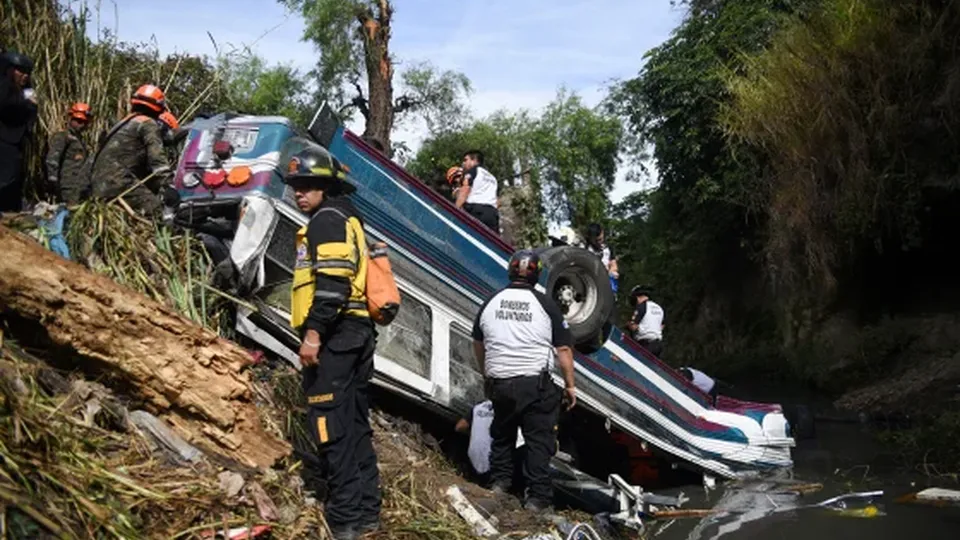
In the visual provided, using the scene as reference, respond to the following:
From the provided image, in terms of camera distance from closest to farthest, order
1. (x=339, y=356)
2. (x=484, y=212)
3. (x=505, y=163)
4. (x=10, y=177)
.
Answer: (x=339, y=356) → (x=10, y=177) → (x=484, y=212) → (x=505, y=163)

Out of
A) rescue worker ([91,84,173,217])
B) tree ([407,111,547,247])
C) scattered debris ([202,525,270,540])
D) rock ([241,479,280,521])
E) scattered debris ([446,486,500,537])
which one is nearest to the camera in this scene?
scattered debris ([202,525,270,540])

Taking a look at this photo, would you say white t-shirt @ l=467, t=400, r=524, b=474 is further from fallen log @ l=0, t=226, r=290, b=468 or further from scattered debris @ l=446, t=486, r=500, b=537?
fallen log @ l=0, t=226, r=290, b=468

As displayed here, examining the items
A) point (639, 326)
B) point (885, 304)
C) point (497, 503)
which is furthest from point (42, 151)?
point (885, 304)

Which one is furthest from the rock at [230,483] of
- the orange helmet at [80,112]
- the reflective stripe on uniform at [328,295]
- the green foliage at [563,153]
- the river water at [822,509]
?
the green foliage at [563,153]

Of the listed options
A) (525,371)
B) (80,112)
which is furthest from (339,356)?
(80,112)

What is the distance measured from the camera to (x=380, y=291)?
4.59 m

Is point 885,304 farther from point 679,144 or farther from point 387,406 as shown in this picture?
point 387,406

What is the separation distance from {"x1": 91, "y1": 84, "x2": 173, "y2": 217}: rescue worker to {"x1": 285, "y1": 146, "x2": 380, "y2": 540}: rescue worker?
66.8 inches

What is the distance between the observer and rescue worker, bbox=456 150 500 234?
8234 millimetres

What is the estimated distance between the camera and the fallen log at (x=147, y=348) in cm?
429

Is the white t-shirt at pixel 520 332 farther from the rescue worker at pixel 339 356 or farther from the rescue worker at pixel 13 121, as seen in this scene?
the rescue worker at pixel 13 121

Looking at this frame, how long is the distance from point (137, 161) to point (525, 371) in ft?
8.58

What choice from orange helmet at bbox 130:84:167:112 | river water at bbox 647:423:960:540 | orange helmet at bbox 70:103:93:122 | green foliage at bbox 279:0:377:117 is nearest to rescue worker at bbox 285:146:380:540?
orange helmet at bbox 130:84:167:112

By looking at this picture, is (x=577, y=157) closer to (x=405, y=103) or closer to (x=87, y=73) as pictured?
(x=405, y=103)
